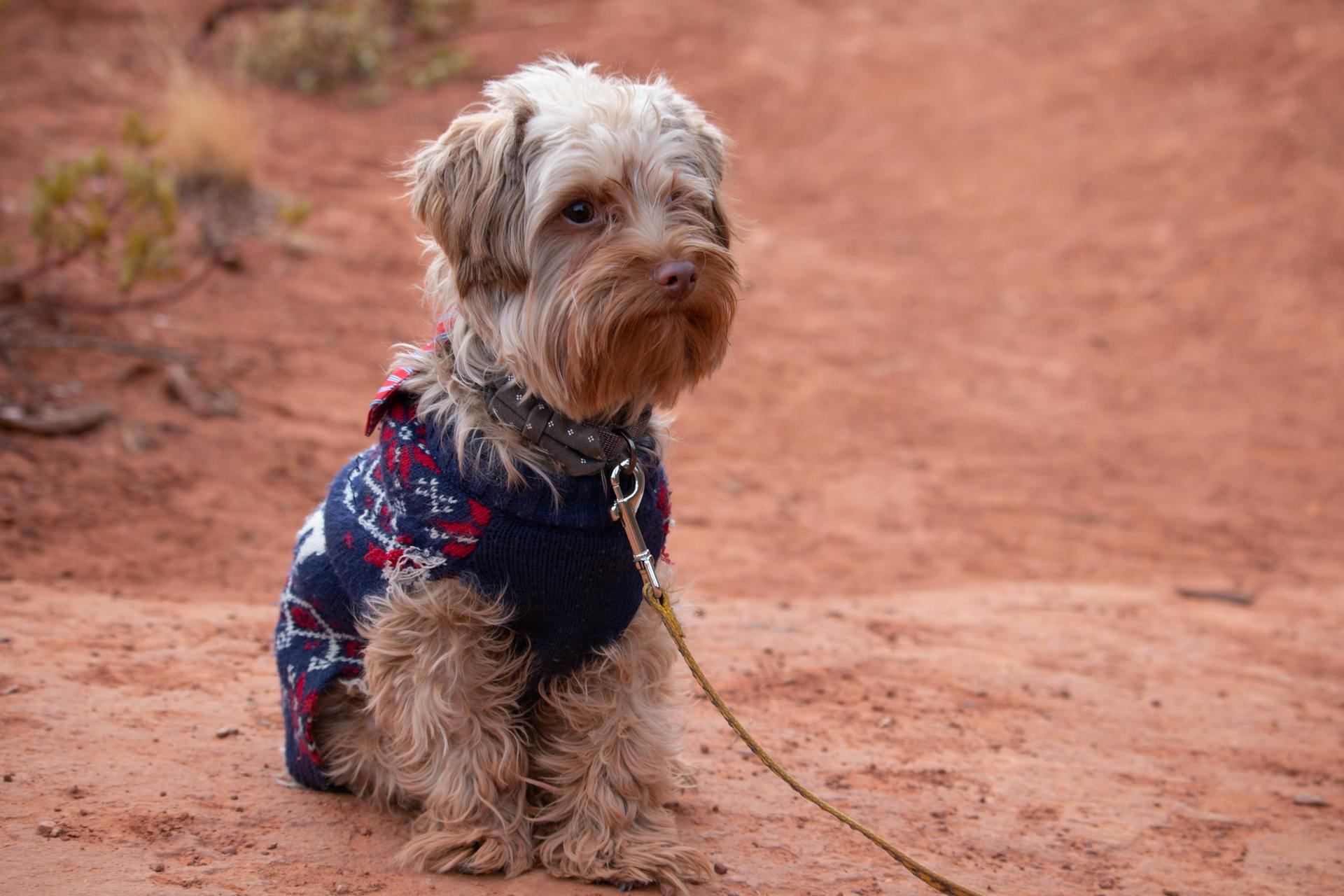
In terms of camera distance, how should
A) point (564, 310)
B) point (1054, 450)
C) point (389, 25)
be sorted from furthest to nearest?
point (389, 25)
point (1054, 450)
point (564, 310)

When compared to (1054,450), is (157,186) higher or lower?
lower

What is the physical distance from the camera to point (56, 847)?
2.99 m

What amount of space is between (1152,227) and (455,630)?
12467mm

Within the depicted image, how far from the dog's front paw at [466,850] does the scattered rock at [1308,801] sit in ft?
9.07

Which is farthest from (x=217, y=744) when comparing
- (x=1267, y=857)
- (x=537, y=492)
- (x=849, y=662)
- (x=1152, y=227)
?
(x=1152, y=227)

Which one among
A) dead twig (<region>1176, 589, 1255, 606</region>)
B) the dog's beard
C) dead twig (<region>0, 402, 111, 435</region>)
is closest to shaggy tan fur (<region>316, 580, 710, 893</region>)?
the dog's beard

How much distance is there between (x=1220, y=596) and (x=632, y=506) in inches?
197

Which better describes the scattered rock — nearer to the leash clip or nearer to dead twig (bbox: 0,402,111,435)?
the leash clip

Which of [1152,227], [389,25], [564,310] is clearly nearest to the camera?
[564,310]

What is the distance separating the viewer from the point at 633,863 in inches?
124

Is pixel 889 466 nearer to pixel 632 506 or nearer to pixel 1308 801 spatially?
pixel 1308 801

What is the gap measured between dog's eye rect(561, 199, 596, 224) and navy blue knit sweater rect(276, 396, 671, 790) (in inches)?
25.5

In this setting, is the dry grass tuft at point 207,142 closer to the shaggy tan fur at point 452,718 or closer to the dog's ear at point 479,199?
the dog's ear at point 479,199

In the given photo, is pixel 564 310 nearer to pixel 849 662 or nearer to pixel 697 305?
pixel 697 305
